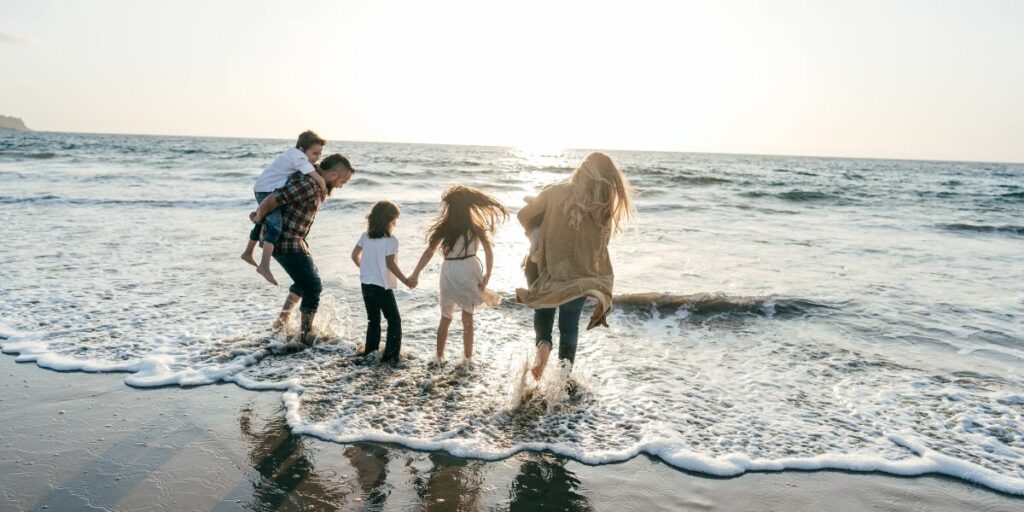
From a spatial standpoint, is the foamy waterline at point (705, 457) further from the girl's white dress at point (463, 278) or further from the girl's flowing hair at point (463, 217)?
the girl's flowing hair at point (463, 217)

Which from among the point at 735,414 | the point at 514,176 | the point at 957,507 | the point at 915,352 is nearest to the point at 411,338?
the point at 735,414

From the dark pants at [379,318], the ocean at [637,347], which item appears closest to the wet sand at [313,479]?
the ocean at [637,347]

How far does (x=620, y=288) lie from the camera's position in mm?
8773

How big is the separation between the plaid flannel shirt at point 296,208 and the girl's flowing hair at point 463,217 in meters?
1.13

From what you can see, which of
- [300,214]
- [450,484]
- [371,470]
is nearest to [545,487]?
[450,484]

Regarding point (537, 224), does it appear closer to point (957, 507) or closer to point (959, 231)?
point (957, 507)

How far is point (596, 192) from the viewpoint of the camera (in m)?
4.46

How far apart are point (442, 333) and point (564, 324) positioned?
1.17 m

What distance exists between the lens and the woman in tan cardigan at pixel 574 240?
4.48m

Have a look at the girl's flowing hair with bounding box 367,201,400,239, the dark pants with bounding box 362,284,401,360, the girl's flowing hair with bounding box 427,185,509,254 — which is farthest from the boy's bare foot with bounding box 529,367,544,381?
the girl's flowing hair with bounding box 367,201,400,239

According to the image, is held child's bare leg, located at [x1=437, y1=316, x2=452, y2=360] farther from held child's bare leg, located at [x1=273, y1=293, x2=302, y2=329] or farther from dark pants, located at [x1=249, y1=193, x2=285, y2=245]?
dark pants, located at [x1=249, y1=193, x2=285, y2=245]

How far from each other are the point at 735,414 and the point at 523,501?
2175mm

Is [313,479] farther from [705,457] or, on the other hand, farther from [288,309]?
[288,309]

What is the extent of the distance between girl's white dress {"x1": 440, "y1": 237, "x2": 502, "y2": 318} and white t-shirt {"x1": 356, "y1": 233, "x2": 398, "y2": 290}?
0.45m
